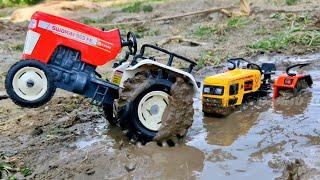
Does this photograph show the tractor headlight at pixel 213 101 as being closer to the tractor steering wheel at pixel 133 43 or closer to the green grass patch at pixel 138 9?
the tractor steering wheel at pixel 133 43

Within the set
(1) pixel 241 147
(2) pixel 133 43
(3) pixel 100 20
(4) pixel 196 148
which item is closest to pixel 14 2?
(3) pixel 100 20

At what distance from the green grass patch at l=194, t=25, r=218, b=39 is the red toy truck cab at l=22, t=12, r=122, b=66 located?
8.95 meters

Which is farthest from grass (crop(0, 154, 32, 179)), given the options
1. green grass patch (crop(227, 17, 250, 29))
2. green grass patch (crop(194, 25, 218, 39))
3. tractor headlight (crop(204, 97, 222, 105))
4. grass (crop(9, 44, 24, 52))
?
green grass patch (crop(227, 17, 250, 29))

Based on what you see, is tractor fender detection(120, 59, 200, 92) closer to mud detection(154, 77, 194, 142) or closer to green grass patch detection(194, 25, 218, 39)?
mud detection(154, 77, 194, 142)

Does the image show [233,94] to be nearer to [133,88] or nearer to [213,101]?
[213,101]

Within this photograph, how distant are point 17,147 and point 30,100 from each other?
3.24 feet

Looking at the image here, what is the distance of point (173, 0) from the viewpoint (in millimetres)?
26859

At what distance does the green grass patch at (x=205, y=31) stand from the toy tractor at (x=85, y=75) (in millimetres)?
8948

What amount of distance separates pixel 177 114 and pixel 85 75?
1.20 meters

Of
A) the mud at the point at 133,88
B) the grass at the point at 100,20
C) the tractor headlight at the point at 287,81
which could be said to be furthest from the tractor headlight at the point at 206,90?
the grass at the point at 100,20

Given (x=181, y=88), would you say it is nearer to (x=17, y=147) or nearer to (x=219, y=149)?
(x=219, y=149)

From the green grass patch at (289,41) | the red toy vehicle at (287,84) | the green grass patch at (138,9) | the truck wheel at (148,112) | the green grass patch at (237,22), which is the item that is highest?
the green grass patch at (138,9)

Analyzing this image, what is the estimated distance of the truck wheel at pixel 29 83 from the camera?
252 inches

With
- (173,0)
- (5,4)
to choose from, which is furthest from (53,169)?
(5,4)
